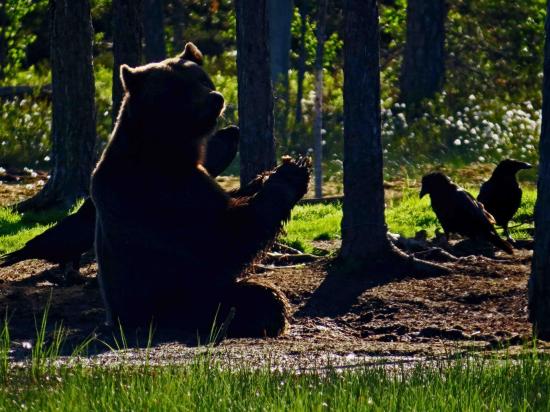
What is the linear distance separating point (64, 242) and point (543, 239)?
493 centimetres

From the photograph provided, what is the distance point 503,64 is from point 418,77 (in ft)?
17.0

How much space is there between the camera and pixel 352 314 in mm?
10117

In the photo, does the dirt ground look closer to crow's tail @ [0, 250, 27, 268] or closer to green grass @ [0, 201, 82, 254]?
crow's tail @ [0, 250, 27, 268]

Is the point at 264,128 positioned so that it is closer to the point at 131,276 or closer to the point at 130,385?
the point at 131,276

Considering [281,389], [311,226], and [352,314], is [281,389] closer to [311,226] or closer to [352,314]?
[352,314]

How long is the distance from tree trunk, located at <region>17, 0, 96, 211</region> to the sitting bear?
23.9ft

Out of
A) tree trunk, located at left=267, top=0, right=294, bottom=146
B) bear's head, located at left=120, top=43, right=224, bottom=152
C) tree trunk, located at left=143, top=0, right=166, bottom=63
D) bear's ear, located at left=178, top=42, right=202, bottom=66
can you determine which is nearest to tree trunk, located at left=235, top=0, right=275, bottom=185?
bear's ear, located at left=178, top=42, right=202, bottom=66

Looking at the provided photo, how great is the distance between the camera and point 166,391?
5.85 m

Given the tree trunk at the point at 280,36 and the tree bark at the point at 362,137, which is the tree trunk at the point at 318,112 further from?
the tree trunk at the point at 280,36

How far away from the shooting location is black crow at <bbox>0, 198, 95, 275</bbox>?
38.5 ft

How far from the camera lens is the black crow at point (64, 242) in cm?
1173

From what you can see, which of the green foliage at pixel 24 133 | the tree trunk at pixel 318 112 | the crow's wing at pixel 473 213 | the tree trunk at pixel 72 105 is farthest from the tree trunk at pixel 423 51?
the crow's wing at pixel 473 213

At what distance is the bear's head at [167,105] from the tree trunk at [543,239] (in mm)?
2288

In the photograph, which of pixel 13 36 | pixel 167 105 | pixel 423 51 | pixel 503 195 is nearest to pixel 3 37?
pixel 13 36
